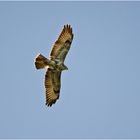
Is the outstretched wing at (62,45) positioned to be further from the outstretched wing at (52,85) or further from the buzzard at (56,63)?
the outstretched wing at (52,85)

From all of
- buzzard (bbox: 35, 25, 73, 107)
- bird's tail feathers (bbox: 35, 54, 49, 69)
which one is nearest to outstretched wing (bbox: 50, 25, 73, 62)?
buzzard (bbox: 35, 25, 73, 107)

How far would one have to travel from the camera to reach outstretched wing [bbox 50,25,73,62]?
58.4 ft

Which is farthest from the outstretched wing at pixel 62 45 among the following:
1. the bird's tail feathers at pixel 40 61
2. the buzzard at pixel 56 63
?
the bird's tail feathers at pixel 40 61

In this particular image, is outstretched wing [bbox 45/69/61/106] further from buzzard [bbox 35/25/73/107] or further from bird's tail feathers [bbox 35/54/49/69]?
bird's tail feathers [bbox 35/54/49/69]

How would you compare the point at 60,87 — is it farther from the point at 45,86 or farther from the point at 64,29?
the point at 64,29

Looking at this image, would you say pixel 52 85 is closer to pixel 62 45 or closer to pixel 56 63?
pixel 56 63

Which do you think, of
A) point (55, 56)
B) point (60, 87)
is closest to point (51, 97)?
point (60, 87)

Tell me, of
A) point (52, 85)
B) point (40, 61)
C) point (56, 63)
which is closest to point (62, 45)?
point (56, 63)

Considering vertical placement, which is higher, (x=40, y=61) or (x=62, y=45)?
(x=62, y=45)

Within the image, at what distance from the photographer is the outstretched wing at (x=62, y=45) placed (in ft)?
58.4

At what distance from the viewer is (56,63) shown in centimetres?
1775

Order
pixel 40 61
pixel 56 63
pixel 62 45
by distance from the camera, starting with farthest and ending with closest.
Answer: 1. pixel 62 45
2. pixel 56 63
3. pixel 40 61

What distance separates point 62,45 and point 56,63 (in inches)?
30.8

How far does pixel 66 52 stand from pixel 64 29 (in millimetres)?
950
